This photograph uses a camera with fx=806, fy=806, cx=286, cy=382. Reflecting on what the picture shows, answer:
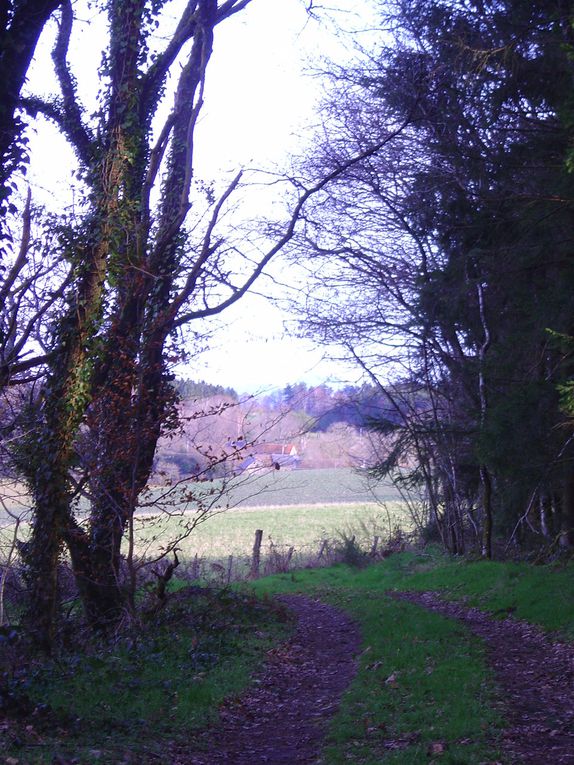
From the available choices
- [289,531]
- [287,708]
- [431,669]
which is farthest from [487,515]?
[289,531]

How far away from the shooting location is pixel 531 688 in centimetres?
809

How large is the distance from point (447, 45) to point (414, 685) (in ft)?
35.6

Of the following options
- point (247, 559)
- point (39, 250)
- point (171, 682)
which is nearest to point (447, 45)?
point (39, 250)

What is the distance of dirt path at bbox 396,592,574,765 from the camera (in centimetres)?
605

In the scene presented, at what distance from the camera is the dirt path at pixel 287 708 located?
6.54m

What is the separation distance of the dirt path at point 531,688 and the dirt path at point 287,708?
1646mm

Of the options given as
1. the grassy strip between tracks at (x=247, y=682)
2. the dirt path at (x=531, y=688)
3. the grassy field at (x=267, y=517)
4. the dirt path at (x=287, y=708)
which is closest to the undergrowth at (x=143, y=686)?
the grassy strip between tracks at (x=247, y=682)

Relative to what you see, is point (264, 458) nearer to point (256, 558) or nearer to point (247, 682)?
point (247, 682)

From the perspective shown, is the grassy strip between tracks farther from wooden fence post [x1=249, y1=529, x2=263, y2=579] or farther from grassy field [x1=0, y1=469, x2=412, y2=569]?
wooden fence post [x1=249, y1=529, x2=263, y2=579]

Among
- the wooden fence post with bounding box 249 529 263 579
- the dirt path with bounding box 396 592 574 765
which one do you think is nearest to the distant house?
the dirt path with bounding box 396 592 574 765

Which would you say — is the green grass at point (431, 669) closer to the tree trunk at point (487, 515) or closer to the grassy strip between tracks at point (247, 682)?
the grassy strip between tracks at point (247, 682)

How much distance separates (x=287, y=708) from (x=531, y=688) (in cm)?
246

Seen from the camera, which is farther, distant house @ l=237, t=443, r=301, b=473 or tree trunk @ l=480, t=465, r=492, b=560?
tree trunk @ l=480, t=465, r=492, b=560

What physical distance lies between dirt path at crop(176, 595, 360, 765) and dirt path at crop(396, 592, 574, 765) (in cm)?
165
